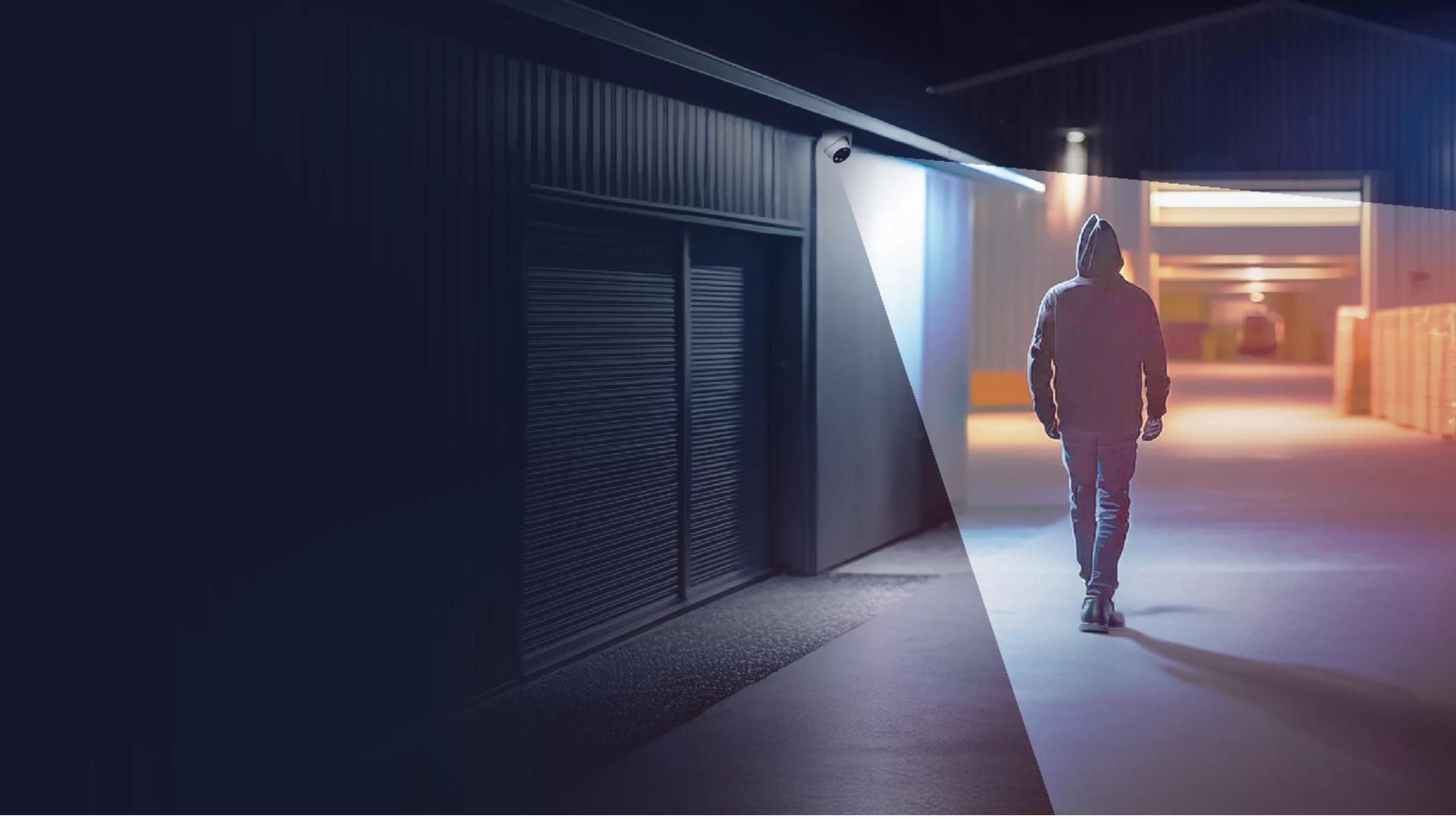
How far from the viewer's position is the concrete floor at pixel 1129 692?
5.16 m

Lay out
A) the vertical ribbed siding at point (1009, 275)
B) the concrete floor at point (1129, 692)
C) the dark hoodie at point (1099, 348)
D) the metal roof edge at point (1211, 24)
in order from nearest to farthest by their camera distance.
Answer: the concrete floor at point (1129, 692)
the dark hoodie at point (1099, 348)
the metal roof edge at point (1211, 24)
the vertical ribbed siding at point (1009, 275)

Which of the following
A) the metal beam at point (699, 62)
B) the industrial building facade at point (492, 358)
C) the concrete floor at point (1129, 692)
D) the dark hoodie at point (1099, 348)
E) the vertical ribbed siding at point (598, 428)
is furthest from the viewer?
the dark hoodie at point (1099, 348)

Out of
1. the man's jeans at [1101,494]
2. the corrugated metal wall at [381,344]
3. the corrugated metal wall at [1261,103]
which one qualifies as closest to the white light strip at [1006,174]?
the man's jeans at [1101,494]

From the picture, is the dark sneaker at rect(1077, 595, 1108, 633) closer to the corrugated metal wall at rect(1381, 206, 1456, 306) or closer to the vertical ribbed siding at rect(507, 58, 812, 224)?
the vertical ribbed siding at rect(507, 58, 812, 224)


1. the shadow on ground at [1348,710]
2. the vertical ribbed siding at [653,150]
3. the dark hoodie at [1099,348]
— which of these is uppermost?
the vertical ribbed siding at [653,150]

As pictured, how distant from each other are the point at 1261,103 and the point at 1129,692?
2018cm

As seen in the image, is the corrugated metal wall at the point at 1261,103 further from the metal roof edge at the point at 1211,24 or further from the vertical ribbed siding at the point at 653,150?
the vertical ribbed siding at the point at 653,150

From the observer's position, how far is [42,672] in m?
4.36

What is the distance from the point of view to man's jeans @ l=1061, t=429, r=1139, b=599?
8000 mm

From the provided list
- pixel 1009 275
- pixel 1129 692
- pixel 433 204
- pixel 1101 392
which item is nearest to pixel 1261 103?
pixel 1009 275

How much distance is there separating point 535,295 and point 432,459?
1.24 m

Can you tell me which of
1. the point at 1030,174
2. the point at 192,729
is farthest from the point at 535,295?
the point at 1030,174

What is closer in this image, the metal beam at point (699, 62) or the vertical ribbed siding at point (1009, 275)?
the metal beam at point (699, 62)

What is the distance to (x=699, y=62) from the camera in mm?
7613
